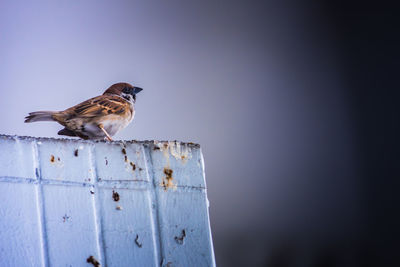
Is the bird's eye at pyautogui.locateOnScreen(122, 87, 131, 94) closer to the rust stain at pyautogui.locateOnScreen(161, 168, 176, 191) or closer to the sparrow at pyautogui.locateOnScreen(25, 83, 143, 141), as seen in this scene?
the sparrow at pyautogui.locateOnScreen(25, 83, 143, 141)

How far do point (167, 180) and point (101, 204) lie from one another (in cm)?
12

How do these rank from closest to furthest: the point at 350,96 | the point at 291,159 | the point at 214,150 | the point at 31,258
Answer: the point at 31,258 → the point at 214,150 → the point at 291,159 → the point at 350,96

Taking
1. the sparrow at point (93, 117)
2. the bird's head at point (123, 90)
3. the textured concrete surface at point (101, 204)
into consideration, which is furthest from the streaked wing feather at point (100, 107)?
the textured concrete surface at point (101, 204)

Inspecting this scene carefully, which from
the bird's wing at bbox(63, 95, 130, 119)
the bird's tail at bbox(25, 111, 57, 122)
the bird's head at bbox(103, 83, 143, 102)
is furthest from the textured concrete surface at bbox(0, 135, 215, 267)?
the bird's head at bbox(103, 83, 143, 102)

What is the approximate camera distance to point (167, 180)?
688 millimetres

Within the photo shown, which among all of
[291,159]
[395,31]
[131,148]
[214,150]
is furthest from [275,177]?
[131,148]

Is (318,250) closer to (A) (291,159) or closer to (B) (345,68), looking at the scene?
(A) (291,159)

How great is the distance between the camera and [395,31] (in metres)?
2.36

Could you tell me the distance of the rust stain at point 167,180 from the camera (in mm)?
683

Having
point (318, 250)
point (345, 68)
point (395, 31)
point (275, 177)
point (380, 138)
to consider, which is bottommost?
point (318, 250)

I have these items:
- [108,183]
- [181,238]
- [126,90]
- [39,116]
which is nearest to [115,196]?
[108,183]

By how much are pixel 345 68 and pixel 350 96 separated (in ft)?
0.63

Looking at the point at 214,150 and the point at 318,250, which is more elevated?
the point at 214,150

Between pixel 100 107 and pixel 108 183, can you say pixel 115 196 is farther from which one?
pixel 100 107
